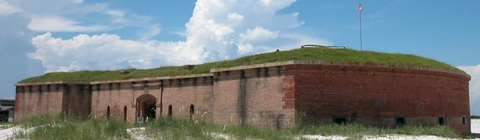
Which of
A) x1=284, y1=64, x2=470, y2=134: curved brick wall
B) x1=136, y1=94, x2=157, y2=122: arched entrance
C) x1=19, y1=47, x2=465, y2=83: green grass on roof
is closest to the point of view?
x1=284, y1=64, x2=470, y2=134: curved brick wall

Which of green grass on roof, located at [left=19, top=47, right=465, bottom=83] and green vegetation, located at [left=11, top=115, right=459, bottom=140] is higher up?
green grass on roof, located at [left=19, top=47, right=465, bottom=83]

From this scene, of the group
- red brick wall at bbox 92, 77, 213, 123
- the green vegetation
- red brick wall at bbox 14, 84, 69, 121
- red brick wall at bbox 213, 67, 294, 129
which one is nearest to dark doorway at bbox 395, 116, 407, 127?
the green vegetation

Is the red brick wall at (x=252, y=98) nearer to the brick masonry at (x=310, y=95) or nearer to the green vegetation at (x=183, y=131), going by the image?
the brick masonry at (x=310, y=95)

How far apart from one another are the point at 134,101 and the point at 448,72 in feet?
52.0

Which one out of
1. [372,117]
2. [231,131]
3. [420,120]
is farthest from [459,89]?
[231,131]

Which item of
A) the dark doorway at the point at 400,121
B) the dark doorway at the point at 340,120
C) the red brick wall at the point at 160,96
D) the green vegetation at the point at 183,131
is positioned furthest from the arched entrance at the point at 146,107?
the dark doorway at the point at 400,121

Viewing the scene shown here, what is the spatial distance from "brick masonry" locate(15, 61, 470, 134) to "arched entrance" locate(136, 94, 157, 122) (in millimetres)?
58

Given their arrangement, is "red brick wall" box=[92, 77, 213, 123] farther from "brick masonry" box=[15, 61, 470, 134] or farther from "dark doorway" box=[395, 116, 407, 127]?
"dark doorway" box=[395, 116, 407, 127]

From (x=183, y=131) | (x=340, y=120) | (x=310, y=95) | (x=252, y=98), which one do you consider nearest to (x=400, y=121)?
(x=340, y=120)

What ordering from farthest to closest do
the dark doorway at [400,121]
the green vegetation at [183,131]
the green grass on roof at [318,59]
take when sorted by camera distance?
the dark doorway at [400,121], the green grass on roof at [318,59], the green vegetation at [183,131]

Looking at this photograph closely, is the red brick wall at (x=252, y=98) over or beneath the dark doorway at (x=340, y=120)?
over

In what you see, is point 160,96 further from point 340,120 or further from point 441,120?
point 441,120

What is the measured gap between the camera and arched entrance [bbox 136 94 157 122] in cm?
2789

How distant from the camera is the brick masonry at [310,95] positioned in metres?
19.8
